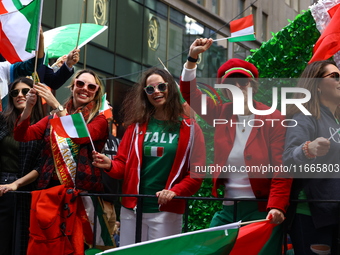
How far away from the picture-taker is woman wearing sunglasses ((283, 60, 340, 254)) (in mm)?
4262

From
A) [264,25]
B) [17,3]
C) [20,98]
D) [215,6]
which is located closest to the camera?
[17,3]

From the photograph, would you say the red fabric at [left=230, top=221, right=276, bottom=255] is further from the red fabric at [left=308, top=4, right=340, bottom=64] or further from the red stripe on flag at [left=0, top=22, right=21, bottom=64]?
the red stripe on flag at [left=0, top=22, right=21, bottom=64]

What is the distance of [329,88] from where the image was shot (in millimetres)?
4527

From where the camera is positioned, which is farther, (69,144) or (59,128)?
(69,144)

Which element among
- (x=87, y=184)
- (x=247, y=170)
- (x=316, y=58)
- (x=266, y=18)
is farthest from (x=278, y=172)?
(x=266, y=18)

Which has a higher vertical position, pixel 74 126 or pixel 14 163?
pixel 74 126

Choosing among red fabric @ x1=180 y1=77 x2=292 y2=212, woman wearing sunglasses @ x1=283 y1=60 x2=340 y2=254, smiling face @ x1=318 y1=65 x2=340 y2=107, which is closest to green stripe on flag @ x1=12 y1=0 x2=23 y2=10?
red fabric @ x1=180 y1=77 x2=292 y2=212

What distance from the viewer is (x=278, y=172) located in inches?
175

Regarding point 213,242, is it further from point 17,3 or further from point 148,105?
point 17,3

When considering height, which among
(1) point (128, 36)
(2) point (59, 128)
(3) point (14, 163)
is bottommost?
(3) point (14, 163)

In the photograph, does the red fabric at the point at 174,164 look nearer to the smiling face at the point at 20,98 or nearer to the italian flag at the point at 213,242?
the italian flag at the point at 213,242

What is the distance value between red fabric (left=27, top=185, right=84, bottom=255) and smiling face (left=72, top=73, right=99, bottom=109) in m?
0.75

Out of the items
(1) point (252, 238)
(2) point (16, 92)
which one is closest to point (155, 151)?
(1) point (252, 238)

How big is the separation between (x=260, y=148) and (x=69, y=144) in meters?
1.61
